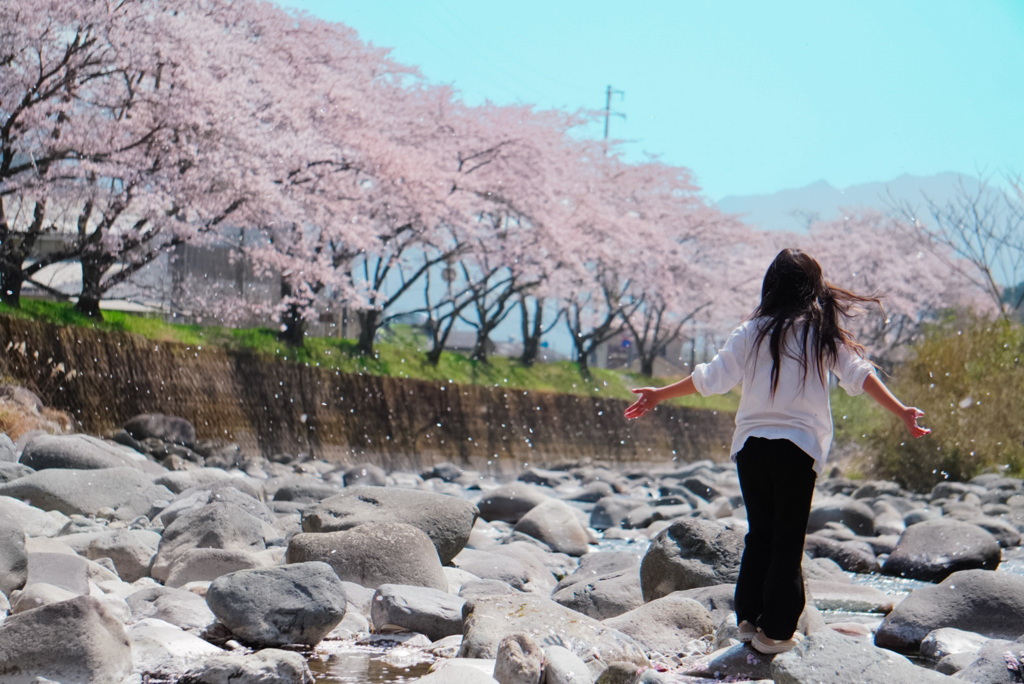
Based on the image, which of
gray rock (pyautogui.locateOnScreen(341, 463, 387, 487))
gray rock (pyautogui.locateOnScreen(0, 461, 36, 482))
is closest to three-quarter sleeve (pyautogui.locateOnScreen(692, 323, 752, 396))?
gray rock (pyautogui.locateOnScreen(0, 461, 36, 482))

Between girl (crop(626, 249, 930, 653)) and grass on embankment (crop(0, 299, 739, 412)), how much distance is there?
28.5 feet

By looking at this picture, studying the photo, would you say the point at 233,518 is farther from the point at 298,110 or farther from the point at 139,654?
the point at 298,110

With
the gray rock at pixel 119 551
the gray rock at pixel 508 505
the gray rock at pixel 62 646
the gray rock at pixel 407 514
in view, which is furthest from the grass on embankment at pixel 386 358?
the gray rock at pixel 62 646

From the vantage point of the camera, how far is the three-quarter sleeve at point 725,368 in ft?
8.71

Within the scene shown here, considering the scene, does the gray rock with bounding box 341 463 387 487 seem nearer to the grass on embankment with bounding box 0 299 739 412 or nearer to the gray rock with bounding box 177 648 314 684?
the grass on embankment with bounding box 0 299 739 412

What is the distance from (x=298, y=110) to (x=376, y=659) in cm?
1163

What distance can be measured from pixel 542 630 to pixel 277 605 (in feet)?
3.16

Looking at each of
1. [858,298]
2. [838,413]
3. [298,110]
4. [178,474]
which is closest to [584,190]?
[838,413]

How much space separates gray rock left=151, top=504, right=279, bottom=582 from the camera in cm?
422

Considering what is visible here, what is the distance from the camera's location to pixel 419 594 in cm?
342

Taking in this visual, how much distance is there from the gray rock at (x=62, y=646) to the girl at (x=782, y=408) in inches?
70.9

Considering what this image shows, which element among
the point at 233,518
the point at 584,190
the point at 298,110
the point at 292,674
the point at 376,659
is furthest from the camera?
the point at 584,190

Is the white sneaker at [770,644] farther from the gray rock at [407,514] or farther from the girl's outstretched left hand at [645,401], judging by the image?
the gray rock at [407,514]

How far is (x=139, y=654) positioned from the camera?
277cm
